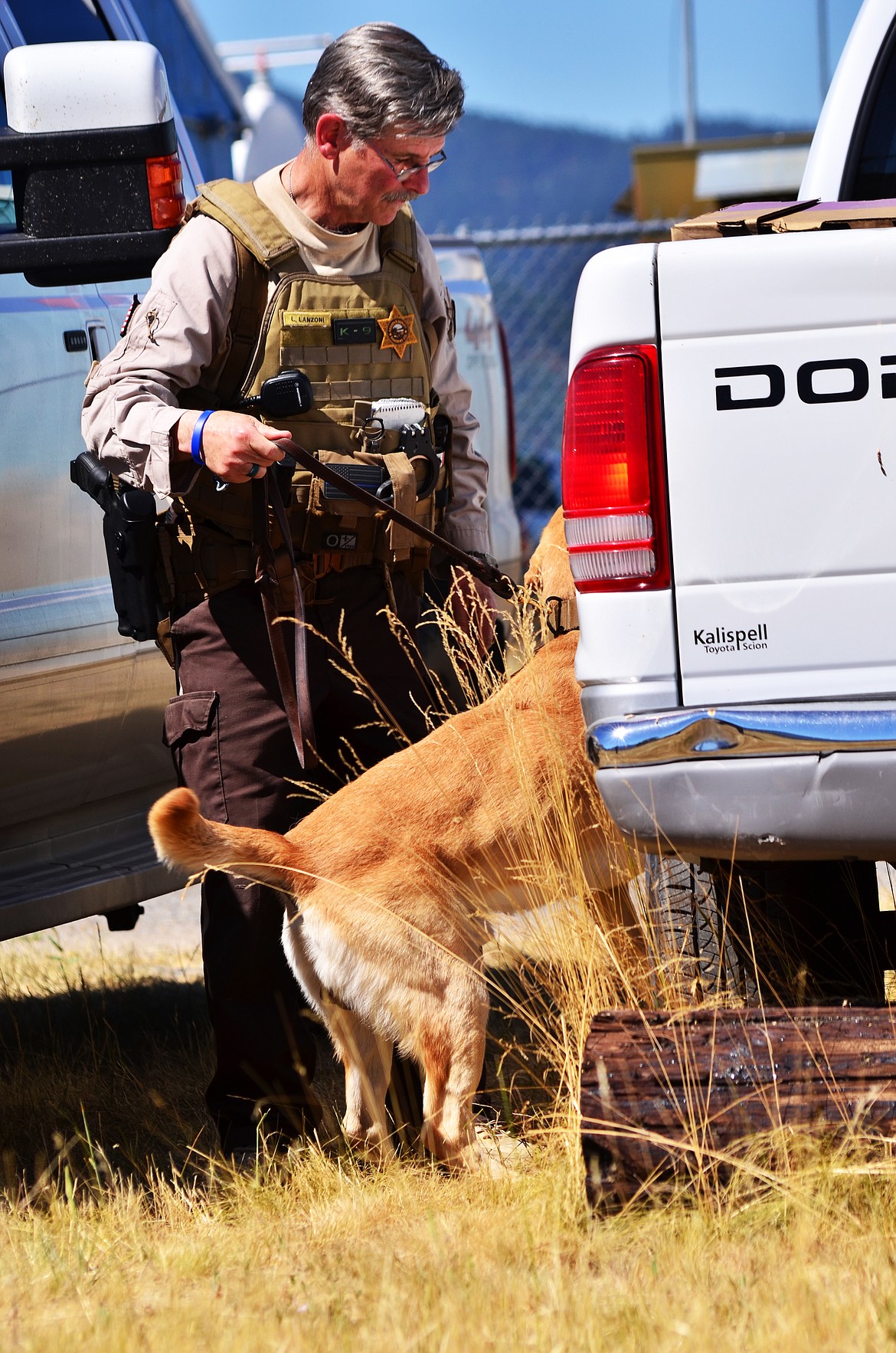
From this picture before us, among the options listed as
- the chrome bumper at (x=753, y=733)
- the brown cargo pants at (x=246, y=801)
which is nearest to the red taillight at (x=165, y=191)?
the brown cargo pants at (x=246, y=801)

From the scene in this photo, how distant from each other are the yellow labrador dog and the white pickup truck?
0.55m

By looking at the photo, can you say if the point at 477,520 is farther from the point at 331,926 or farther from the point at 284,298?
the point at 331,926

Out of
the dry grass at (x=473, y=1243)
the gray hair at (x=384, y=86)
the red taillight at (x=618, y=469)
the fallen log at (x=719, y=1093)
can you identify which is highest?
the gray hair at (x=384, y=86)

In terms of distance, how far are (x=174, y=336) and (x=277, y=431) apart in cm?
32

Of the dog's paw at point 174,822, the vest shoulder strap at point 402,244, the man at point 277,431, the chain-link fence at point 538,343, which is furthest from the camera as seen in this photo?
the chain-link fence at point 538,343

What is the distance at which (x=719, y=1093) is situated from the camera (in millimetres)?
2559

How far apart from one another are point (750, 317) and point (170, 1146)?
90.0 inches

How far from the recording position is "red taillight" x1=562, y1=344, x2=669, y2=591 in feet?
8.36

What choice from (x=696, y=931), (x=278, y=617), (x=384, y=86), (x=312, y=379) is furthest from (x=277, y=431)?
(x=696, y=931)

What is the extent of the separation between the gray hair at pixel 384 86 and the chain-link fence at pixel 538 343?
8.37 m

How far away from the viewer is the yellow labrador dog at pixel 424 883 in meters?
3.03

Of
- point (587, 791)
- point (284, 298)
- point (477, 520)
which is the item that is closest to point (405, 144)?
point (284, 298)

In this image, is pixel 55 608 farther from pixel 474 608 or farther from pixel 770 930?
pixel 770 930

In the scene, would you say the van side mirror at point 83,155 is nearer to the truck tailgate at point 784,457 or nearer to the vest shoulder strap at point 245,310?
the vest shoulder strap at point 245,310
